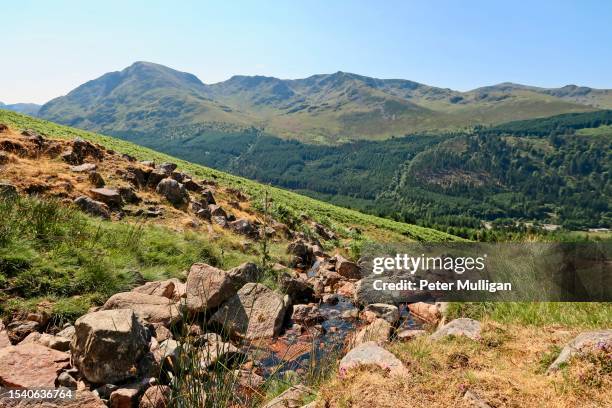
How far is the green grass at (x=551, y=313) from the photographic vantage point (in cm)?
804

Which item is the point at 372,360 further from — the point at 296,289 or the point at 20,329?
the point at 20,329

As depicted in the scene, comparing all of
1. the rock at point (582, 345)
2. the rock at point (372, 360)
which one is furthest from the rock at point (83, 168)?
the rock at point (582, 345)

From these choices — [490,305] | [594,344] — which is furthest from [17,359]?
[490,305]

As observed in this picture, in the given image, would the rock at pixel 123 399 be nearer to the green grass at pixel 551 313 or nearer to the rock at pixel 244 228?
the green grass at pixel 551 313

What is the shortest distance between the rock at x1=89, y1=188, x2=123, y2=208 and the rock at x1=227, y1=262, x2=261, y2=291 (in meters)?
7.37

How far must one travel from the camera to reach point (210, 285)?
8.57m

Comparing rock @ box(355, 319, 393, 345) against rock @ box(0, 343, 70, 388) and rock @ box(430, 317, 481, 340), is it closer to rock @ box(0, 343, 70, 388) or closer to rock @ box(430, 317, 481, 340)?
rock @ box(430, 317, 481, 340)

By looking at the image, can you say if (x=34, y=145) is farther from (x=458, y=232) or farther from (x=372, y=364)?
(x=458, y=232)

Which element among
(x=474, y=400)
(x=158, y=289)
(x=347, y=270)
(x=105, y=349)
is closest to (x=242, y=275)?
(x=158, y=289)

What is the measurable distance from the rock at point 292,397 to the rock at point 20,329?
14.8 ft

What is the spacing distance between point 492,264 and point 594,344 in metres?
5.39

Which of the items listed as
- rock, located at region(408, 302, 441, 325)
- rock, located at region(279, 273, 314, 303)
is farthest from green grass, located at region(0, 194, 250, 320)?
rock, located at region(408, 302, 441, 325)

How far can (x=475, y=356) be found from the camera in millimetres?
7020

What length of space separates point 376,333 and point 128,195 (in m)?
12.0
